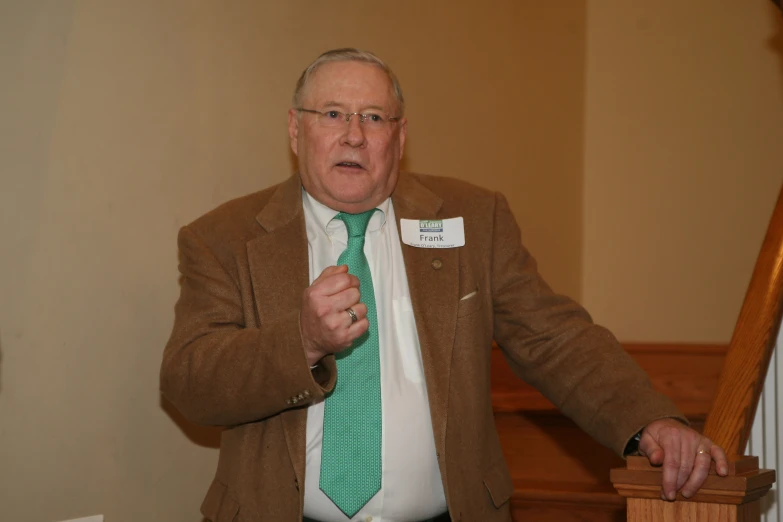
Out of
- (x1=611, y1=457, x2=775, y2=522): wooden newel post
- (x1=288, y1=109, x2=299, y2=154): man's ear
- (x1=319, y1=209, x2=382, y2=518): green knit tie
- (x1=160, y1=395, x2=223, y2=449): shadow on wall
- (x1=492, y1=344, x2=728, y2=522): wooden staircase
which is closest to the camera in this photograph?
(x1=611, y1=457, x2=775, y2=522): wooden newel post

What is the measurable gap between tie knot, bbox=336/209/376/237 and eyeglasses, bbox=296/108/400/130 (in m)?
0.23

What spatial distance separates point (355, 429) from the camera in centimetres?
222

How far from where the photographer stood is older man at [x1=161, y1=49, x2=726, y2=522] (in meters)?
2.08

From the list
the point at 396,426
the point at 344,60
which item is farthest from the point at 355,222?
the point at 396,426

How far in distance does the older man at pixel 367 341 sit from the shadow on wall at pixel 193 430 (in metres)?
0.56

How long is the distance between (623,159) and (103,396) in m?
3.23

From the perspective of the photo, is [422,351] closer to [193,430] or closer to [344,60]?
[344,60]

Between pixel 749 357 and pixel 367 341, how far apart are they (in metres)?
0.90

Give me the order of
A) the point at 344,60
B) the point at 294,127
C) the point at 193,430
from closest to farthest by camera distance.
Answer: the point at 344,60 → the point at 294,127 → the point at 193,430

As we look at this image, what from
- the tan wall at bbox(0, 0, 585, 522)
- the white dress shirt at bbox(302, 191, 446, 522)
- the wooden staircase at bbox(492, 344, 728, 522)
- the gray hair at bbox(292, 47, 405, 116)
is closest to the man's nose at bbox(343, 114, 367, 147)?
the gray hair at bbox(292, 47, 405, 116)

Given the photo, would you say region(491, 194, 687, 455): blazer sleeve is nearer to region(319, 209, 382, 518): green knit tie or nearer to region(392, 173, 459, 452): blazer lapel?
region(392, 173, 459, 452): blazer lapel

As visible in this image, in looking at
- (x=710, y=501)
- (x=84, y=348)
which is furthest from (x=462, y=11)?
(x=710, y=501)

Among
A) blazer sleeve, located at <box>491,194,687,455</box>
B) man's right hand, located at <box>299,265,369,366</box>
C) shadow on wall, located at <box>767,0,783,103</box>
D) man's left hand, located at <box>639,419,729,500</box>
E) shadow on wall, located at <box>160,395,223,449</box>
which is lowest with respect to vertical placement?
shadow on wall, located at <box>160,395,223,449</box>

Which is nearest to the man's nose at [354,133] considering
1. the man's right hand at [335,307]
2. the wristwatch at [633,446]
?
the man's right hand at [335,307]
